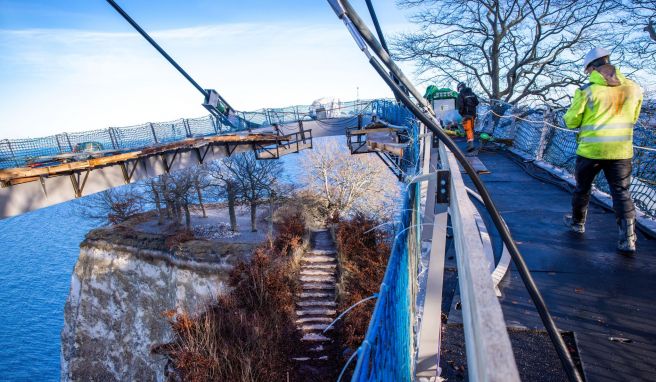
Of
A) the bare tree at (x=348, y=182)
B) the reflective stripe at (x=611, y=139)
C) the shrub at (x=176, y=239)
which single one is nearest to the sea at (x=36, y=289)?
the bare tree at (x=348, y=182)

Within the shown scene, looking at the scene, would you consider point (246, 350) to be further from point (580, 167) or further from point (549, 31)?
point (549, 31)

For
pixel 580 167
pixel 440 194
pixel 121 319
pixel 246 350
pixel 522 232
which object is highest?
pixel 440 194

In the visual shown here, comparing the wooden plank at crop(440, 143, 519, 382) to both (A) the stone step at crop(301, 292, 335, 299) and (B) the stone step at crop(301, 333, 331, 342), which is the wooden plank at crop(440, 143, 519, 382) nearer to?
(B) the stone step at crop(301, 333, 331, 342)

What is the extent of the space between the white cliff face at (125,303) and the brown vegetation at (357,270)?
801 cm

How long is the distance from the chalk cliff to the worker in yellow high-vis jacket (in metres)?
21.0

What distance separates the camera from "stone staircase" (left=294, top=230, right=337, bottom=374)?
17808mm

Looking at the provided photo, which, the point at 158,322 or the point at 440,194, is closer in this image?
the point at 440,194

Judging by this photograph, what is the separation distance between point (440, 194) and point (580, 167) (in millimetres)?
2597

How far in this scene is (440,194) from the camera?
2.14m

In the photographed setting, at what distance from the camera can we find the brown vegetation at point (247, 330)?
15.5 metres

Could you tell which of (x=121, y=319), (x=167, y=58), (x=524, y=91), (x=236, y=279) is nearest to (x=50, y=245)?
(x=121, y=319)

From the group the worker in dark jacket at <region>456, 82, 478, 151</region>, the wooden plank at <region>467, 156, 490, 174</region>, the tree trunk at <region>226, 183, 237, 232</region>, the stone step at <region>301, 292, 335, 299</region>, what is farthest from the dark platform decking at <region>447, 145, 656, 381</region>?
the tree trunk at <region>226, 183, 237, 232</region>

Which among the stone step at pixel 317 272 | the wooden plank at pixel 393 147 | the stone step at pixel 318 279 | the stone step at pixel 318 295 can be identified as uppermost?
the wooden plank at pixel 393 147

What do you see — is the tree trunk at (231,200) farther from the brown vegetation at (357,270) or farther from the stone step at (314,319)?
the stone step at (314,319)
